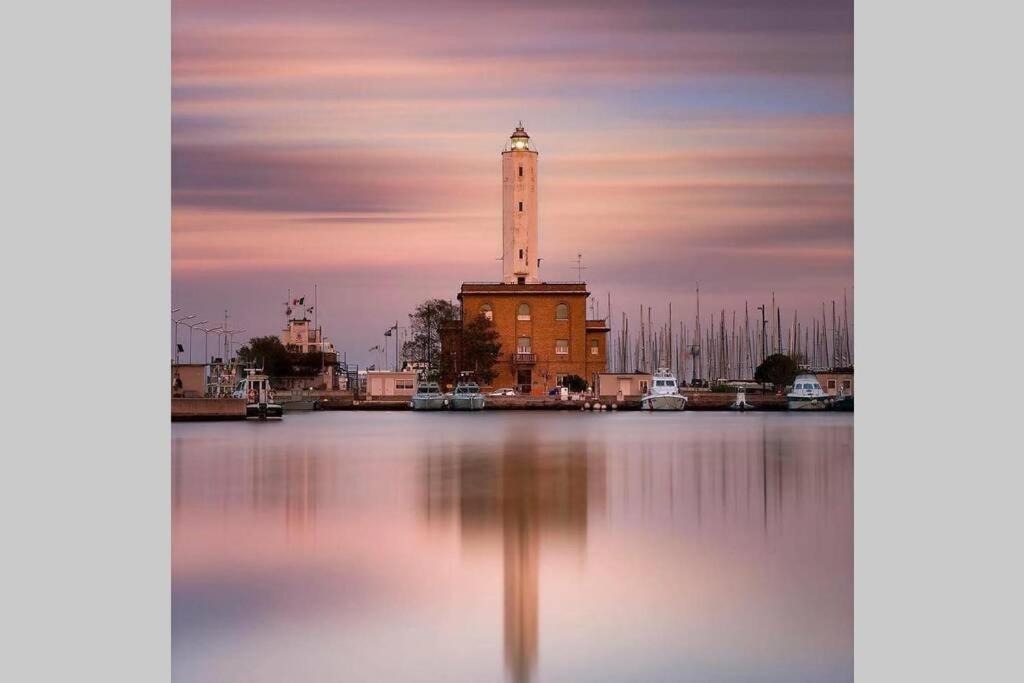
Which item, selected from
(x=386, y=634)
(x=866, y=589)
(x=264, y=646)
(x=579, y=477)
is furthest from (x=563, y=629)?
(x=579, y=477)

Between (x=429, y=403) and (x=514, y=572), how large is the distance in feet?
157

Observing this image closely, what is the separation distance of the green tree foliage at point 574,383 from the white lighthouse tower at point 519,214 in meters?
4.63

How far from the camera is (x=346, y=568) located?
1077 cm

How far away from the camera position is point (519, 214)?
62.3 m

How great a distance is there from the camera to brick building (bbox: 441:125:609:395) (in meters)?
62.2

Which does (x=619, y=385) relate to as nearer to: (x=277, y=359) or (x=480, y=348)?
(x=480, y=348)

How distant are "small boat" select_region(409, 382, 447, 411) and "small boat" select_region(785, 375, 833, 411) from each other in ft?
48.3

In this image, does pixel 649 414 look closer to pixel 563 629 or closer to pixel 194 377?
pixel 194 377

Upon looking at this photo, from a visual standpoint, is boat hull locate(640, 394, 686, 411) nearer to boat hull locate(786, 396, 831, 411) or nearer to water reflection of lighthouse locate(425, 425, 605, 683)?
boat hull locate(786, 396, 831, 411)

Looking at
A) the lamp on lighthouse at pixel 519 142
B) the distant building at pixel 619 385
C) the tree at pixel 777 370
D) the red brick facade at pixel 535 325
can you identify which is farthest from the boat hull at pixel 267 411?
the tree at pixel 777 370

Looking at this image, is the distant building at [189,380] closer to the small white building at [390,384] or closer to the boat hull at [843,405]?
the small white building at [390,384]

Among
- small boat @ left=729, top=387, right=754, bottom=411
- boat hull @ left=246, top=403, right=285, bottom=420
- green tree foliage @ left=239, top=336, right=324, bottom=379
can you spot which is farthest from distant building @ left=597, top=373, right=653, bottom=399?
green tree foliage @ left=239, top=336, right=324, bottom=379

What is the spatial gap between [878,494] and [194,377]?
41.8 metres

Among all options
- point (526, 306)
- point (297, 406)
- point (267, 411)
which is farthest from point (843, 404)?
point (267, 411)
